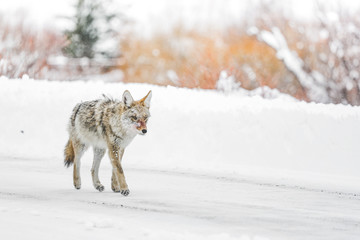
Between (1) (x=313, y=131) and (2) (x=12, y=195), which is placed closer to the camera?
(2) (x=12, y=195)

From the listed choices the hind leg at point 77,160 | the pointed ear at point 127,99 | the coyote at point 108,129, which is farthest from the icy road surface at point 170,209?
the pointed ear at point 127,99

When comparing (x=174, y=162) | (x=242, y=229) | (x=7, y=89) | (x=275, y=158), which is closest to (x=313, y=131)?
(x=275, y=158)

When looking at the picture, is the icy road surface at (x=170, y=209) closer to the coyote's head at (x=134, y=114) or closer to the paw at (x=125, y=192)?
the paw at (x=125, y=192)

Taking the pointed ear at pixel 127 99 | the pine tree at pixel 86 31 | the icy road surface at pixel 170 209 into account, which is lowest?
the icy road surface at pixel 170 209

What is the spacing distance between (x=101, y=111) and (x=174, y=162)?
155 inches

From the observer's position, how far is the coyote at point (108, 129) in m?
8.64

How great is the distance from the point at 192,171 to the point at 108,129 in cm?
325

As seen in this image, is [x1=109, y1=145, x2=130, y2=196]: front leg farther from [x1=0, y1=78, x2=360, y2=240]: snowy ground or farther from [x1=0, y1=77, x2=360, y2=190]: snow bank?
[x1=0, y1=77, x2=360, y2=190]: snow bank

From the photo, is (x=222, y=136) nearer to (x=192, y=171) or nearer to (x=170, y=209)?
(x=192, y=171)

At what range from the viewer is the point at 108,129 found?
352 inches

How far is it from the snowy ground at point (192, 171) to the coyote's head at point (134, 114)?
3.28ft

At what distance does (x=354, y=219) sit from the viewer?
309 inches

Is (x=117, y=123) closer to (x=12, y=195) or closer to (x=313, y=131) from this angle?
(x=12, y=195)

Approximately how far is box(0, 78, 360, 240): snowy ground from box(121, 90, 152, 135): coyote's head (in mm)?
1000
